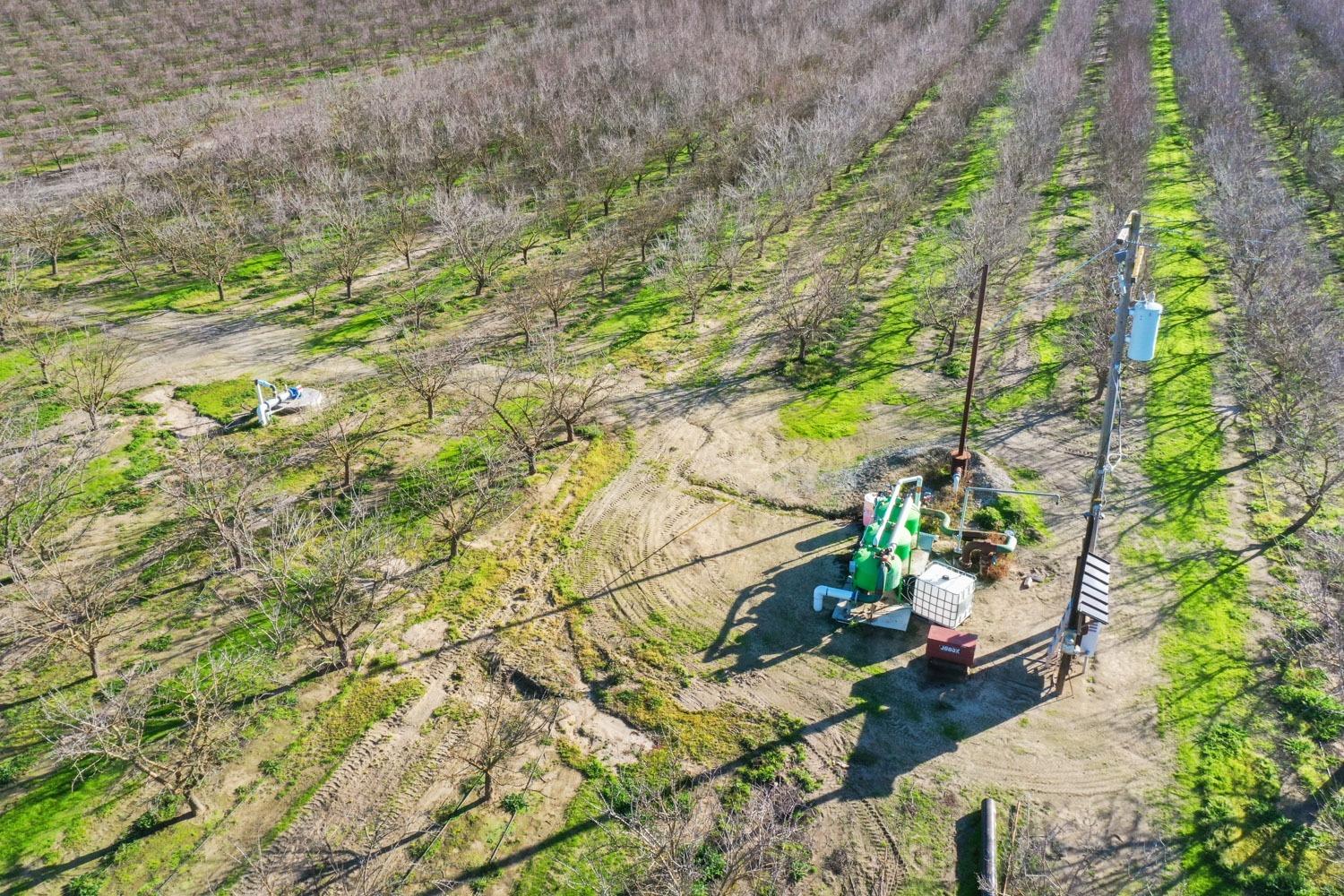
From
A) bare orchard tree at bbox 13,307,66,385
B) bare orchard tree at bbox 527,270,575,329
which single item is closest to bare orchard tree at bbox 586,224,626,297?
bare orchard tree at bbox 527,270,575,329

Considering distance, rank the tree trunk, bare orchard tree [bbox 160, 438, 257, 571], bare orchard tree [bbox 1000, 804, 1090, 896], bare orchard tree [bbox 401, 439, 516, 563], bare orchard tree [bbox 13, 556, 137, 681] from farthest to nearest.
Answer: bare orchard tree [bbox 401, 439, 516, 563]
bare orchard tree [bbox 160, 438, 257, 571]
the tree trunk
bare orchard tree [bbox 13, 556, 137, 681]
bare orchard tree [bbox 1000, 804, 1090, 896]

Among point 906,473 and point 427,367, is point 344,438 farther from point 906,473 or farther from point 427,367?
point 906,473

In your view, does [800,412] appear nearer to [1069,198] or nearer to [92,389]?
[92,389]

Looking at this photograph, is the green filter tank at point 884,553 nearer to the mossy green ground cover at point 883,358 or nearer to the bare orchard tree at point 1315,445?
the mossy green ground cover at point 883,358

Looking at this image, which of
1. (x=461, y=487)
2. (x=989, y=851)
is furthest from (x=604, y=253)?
(x=989, y=851)

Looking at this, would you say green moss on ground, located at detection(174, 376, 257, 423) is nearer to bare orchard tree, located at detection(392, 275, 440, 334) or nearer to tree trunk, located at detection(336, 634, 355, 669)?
bare orchard tree, located at detection(392, 275, 440, 334)

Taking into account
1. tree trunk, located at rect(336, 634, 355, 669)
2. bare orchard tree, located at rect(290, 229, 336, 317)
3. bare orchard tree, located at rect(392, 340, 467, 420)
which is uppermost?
bare orchard tree, located at rect(290, 229, 336, 317)

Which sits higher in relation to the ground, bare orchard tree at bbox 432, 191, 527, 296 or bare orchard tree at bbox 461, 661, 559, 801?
bare orchard tree at bbox 432, 191, 527, 296
